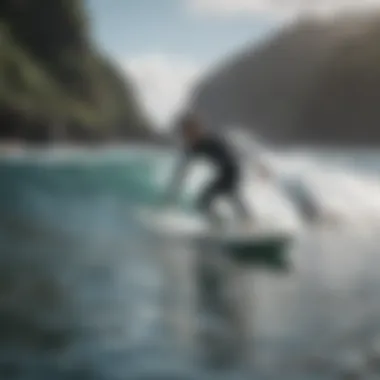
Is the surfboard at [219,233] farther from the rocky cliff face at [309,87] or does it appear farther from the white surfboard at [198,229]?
the rocky cliff face at [309,87]

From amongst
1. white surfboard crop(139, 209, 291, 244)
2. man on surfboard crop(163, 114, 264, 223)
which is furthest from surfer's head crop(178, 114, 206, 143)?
white surfboard crop(139, 209, 291, 244)

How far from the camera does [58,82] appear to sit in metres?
1.42

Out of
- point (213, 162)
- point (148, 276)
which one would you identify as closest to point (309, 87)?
point (213, 162)

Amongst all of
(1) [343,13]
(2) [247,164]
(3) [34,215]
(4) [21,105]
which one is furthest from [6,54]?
(1) [343,13]

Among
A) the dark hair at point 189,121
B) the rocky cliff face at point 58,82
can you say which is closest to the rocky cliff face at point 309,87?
the dark hair at point 189,121

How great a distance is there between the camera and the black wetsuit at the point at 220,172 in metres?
1.37

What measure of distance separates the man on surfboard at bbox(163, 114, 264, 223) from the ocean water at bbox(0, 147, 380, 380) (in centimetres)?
2

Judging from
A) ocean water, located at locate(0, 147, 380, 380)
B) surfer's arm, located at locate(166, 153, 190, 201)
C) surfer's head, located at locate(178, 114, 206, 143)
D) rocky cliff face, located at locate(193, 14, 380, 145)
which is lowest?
ocean water, located at locate(0, 147, 380, 380)

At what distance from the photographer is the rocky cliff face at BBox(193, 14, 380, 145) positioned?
54.0 inches

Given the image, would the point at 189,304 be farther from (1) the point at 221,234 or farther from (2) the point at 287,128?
(2) the point at 287,128

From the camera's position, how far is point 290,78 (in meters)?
1.39

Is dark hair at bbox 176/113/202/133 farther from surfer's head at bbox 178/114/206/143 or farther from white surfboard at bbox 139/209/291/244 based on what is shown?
white surfboard at bbox 139/209/291/244

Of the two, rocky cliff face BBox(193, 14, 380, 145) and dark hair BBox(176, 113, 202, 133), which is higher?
rocky cliff face BBox(193, 14, 380, 145)

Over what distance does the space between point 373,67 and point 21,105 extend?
1.74ft
